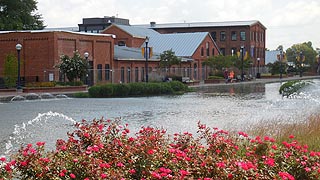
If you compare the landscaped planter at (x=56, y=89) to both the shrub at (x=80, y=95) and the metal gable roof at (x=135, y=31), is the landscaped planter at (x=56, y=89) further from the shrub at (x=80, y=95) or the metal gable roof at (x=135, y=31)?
the metal gable roof at (x=135, y=31)

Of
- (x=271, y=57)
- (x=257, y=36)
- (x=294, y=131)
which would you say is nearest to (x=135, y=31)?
(x=257, y=36)

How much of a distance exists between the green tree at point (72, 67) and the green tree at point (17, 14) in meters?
20.3

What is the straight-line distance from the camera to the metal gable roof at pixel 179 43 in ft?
244

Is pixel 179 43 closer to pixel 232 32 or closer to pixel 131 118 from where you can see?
pixel 232 32

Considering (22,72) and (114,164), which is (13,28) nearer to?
(22,72)

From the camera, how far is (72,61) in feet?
148

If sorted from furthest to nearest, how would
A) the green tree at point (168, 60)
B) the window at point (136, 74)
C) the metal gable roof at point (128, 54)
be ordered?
the green tree at point (168, 60), the window at point (136, 74), the metal gable roof at point (128, 54)

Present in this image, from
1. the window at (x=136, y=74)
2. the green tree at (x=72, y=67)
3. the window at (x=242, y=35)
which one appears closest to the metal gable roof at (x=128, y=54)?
the window at (x=136, y=74)

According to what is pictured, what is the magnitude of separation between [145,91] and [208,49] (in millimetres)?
38157

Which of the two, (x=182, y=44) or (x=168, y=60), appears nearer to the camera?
(x=168, y=60)

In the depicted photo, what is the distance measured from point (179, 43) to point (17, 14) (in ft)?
74.9

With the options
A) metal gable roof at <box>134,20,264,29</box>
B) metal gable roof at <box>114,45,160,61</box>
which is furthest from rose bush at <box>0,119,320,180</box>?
metal gable roof at <box>134,20,264,29</box>

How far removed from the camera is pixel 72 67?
44719 millimetres

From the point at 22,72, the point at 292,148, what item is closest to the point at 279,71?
the point at 22,72
